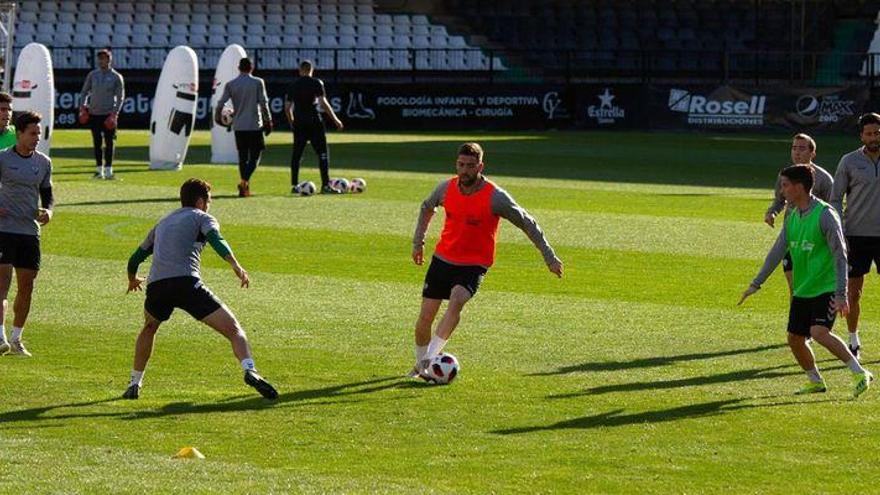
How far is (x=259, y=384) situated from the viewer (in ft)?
38.2

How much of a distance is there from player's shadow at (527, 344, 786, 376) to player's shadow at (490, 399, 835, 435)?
4.82 ft

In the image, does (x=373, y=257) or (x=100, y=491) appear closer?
(x=100, y=491)

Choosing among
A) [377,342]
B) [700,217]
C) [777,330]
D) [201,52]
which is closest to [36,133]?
[377,342]

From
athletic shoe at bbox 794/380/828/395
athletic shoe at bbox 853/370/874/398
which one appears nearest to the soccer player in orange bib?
athletic shoe at bbox 794/380/828/395

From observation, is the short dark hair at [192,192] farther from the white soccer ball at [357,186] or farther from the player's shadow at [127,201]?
the white soccer ball at [357,186]

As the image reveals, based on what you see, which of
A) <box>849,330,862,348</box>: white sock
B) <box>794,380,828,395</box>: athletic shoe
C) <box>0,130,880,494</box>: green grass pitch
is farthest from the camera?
<box>849,330,862,348</box>: white sock

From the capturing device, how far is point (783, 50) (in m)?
51.1

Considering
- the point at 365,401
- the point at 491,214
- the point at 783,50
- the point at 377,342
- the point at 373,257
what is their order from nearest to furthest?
1. the point at 365,401
2. the point at 491,214
3. the point at 377,342
4. the point at 373,257
5. the point at 783,50

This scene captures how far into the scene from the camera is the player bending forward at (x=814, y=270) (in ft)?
39.1

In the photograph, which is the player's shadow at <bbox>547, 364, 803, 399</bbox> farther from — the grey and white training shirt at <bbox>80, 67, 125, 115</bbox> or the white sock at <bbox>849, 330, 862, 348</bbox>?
the grey and white training shirt at <bbox>80, 67, 125, 115</bbox>

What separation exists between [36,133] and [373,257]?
23.5ft

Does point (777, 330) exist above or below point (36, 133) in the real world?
below

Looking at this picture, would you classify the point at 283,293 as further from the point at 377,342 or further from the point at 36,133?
the point at 36,133

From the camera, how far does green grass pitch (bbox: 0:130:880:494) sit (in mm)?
9891
